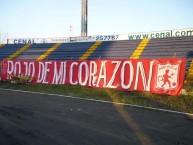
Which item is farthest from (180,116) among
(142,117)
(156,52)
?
(156,52)

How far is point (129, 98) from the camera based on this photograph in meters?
14.8

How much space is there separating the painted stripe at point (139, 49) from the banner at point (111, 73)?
245 inches

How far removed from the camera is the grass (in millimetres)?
13055

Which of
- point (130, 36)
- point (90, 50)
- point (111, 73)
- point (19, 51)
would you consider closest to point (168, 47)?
point (130, 36)

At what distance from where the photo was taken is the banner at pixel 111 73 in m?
15.2

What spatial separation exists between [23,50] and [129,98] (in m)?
22.8

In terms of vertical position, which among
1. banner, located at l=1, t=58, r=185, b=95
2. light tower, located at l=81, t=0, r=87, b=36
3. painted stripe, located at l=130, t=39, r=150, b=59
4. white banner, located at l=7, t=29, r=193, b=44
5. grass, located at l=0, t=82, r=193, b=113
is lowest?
grass, located at l=0, t=82, r=193, b=113

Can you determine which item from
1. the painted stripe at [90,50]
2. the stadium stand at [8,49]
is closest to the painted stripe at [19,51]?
the stadium stand at [8,49]

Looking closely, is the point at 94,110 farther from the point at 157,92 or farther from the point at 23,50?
the point at 23,50

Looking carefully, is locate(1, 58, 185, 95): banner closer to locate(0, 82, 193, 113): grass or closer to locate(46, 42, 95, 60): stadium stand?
locate(0, 82, 193, 113): grass

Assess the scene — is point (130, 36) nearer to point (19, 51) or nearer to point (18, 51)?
point (19, 51)

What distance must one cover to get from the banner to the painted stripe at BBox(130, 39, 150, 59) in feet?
20.4

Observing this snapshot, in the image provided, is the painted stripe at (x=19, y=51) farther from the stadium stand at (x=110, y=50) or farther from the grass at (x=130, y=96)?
the grass at (x=130, y=96)

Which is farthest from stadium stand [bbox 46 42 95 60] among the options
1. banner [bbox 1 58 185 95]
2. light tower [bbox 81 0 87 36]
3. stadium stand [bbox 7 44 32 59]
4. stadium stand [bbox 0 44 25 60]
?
stadium stand [bbox 0 44 25 60]
